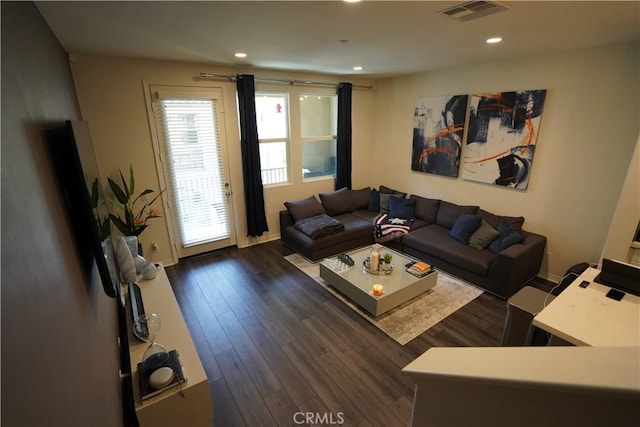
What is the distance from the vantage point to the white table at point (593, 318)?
1.49 meters

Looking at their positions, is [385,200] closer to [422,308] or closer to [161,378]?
[422,308]

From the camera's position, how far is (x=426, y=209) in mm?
4594

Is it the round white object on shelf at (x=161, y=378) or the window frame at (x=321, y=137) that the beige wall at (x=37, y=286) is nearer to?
the round white object on shelf at (x=161, y=378)

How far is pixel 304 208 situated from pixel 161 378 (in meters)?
3.21

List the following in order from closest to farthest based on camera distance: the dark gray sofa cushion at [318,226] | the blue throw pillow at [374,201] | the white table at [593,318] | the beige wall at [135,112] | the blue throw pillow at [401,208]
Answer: the white table at [593,318] < the beige wall at [135,112] < the dark gray sofa cushion at [318,226] < the blue throw pillow at [401,208] < the blue throw pillow at [374,201]

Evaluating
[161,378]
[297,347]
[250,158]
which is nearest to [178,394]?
[161,378]

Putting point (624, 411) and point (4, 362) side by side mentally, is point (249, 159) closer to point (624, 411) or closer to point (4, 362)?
point (4, 362)

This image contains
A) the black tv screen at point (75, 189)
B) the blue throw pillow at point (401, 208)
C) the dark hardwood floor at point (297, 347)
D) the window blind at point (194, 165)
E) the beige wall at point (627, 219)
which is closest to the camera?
the black tv screen at point (75, 189)

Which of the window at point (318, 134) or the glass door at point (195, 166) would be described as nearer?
the glass door at point (195, 166)

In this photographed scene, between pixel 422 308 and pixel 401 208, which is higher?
pixel 401 208

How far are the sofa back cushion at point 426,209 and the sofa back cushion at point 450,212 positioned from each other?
7 cm

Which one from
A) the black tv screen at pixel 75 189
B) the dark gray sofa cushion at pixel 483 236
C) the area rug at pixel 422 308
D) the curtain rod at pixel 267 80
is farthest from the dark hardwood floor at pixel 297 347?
the curtain rod at pixel 267 80

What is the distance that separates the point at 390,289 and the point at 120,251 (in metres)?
2.53

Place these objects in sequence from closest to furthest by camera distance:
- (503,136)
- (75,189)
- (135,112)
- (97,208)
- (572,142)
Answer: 1. (75,189)
2. (97,208)
3. (572,142)
4. (135,112)
5. (503,136)
